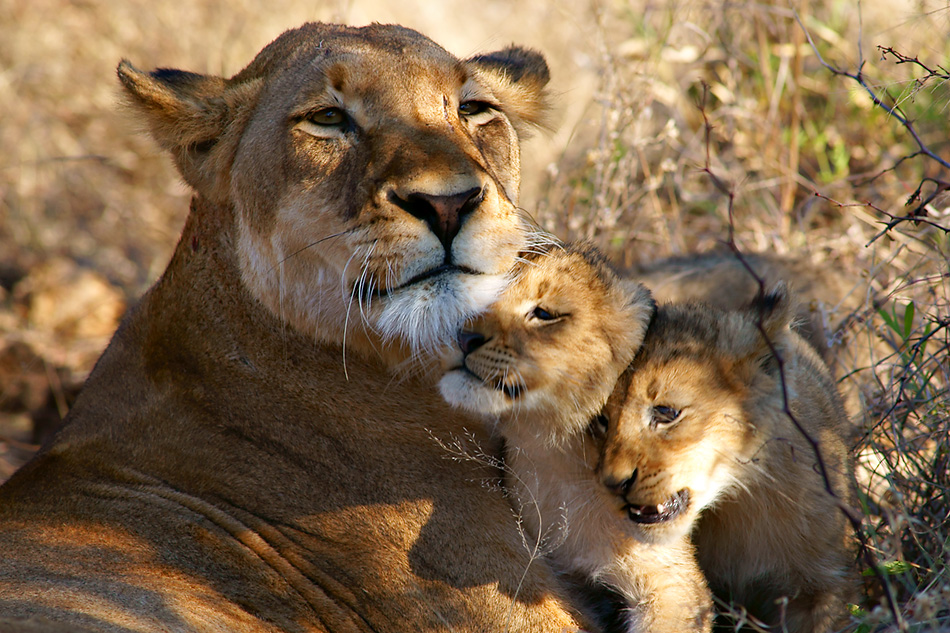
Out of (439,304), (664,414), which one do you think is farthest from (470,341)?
(664,414)

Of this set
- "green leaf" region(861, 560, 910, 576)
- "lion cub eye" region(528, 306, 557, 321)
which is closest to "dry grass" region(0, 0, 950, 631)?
"green leaf" region(861, 560, 910, 576)

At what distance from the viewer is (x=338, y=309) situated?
2932 millimetres

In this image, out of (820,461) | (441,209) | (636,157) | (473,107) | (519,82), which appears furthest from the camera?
A: (636,157)

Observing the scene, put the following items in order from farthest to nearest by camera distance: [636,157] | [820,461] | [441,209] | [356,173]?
[636,157]
[356,173]
[441,209]
[820,461]

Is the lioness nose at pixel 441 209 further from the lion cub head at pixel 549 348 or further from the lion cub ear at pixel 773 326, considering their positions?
the lion cub ear at pixel 773 326

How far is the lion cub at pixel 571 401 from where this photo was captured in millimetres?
2650

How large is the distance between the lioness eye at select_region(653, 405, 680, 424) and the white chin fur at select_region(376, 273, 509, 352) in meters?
0.56

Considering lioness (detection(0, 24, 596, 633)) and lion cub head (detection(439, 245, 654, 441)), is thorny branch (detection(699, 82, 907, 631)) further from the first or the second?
lioness (detection(0, 24, 596, 633))

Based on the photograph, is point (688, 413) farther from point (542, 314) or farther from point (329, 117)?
point (329, 117)

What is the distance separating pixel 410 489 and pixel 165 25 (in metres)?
6.34

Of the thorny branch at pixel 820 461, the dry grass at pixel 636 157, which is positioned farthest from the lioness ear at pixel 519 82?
the thorny branch at pixel 820 461

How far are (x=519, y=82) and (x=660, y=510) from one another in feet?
5.98

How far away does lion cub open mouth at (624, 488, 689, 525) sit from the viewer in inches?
104

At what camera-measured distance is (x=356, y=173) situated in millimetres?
2854
